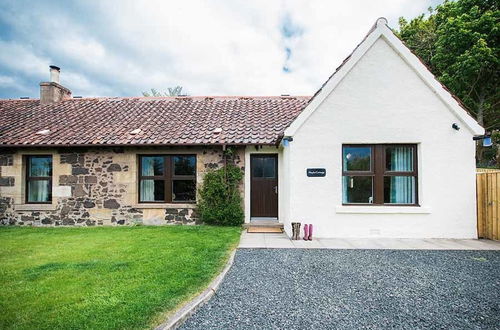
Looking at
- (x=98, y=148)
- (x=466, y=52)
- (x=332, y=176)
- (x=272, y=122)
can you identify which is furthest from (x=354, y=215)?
(x=466, y=52)

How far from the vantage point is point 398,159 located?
26.1ft

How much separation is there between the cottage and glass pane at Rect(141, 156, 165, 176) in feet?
0.13

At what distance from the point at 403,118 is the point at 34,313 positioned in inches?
363

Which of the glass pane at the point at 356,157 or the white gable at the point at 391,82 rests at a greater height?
the white gable at the point at 391,82

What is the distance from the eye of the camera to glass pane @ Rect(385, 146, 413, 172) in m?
7.92

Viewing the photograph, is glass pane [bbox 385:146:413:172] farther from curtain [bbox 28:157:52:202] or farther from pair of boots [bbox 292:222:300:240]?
curtain [bbox 28:157:52:202]

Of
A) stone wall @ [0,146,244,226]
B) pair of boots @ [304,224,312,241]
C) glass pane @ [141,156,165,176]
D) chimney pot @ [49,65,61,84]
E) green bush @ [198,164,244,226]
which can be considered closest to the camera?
pair of boots @ [304,224,312,241]

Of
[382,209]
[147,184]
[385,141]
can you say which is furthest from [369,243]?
[147,184]

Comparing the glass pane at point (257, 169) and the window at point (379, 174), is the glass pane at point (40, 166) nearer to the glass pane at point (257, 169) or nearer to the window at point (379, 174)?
the glass pane at point (257, 169)

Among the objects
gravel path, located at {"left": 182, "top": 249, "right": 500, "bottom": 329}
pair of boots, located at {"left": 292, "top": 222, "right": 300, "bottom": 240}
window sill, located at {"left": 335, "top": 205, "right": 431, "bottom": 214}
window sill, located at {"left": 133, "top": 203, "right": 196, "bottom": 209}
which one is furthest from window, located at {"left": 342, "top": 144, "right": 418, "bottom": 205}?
window sill, located at {"left": 133, "top": 203, "right": 196, "bottom": 209}

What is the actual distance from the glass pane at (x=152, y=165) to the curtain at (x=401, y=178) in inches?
323

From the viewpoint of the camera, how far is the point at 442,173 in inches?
299

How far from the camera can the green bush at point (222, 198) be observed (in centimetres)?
916

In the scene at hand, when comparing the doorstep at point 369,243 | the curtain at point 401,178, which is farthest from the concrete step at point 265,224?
the curtain at point 401,178
